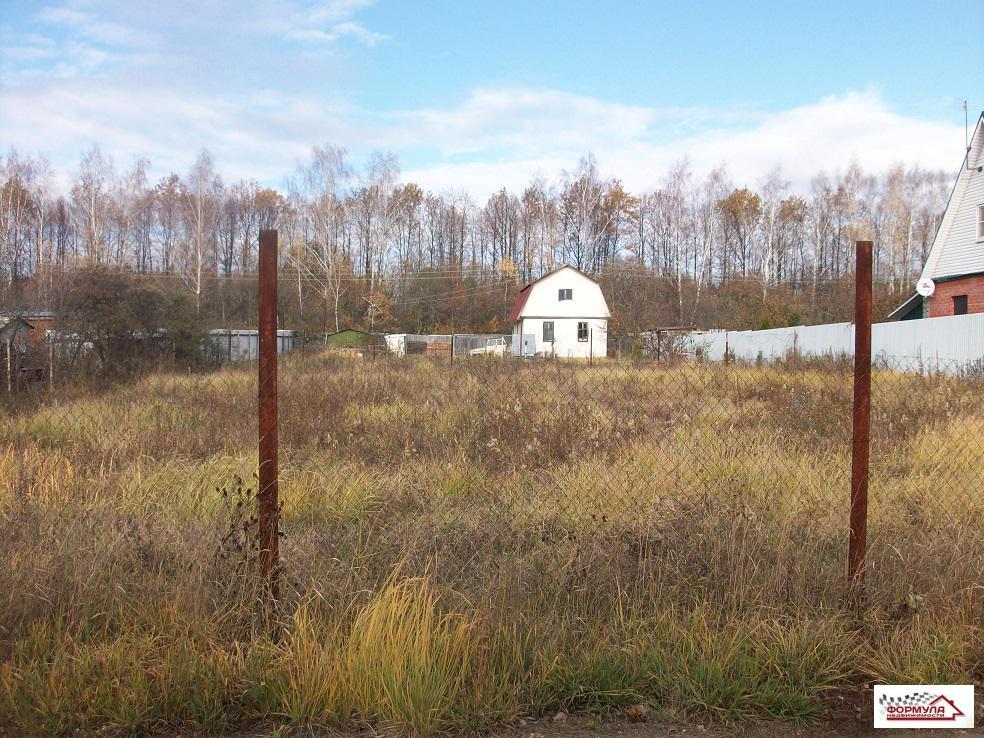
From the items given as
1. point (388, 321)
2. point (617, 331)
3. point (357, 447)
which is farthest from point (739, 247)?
point (357, 447)

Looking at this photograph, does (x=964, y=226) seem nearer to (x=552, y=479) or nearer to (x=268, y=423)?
(x=552, y=479)

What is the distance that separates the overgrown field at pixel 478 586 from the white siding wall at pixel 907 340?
703cm

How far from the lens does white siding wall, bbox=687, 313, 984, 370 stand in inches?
656

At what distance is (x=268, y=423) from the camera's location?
3.26 m

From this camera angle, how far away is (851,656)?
10.1 ft

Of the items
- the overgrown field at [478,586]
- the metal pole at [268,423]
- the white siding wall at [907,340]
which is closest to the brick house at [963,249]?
the white siding wall at [907,340]

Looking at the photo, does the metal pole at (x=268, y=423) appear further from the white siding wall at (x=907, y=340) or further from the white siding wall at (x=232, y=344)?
the white siding wall at (x=232, y=344)

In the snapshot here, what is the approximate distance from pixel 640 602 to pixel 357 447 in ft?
13.8

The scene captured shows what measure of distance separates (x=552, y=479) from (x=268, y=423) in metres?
2.93

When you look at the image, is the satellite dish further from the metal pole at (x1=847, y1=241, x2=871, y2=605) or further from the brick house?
the metal pole at (x1=847, y1=241, x2=871, y2=605)

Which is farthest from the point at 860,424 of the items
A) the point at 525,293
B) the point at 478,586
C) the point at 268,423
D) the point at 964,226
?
the point at 525,293

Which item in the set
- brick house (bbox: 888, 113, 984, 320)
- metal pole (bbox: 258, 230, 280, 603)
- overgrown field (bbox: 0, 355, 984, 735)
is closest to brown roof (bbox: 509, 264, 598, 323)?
brick house (bbox: 888, 113, 984, 320)

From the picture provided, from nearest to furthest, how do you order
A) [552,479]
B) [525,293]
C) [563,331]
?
[552,479]
[563,331]
[525,293]

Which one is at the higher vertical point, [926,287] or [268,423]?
[926,287]
